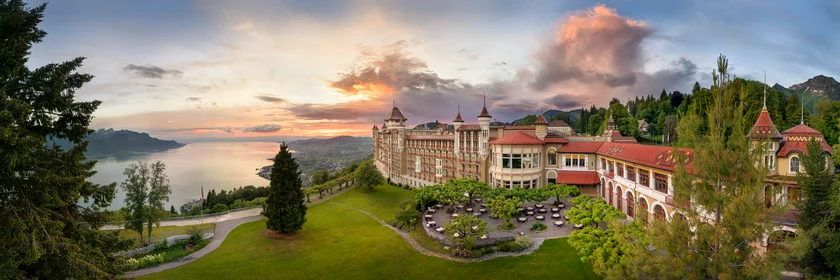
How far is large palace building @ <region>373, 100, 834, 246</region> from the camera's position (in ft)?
75.0

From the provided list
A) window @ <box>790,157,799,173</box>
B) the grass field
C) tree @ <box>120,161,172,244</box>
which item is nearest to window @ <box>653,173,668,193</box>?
window @ <box>790,157,799,173</box>

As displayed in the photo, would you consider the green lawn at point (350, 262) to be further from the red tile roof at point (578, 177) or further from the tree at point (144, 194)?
the red tile roof at point (578, 177)

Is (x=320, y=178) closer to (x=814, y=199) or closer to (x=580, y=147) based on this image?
(x=580, y=147)

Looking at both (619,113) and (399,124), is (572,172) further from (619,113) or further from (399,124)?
(619,113)

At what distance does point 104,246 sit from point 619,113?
89.2m

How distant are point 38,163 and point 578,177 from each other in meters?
44.9

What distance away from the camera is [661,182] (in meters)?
28.2

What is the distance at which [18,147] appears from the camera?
1041 centimetres

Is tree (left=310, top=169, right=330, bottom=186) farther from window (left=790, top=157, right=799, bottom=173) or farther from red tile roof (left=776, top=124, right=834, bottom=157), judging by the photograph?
window (left=790, top=157, right=799, bottom=173)

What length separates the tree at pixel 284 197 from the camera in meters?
33.1

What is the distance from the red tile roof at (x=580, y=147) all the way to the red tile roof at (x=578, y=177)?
2654 millimetres

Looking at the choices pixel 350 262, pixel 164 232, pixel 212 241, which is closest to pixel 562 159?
pixel 350 262

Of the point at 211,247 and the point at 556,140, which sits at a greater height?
the point at 556,140

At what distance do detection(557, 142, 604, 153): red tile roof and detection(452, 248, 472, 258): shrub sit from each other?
23550 mm
